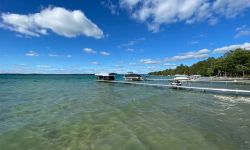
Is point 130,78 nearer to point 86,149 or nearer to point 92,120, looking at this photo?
point 92,120

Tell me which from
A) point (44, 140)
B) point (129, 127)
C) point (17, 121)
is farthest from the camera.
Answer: point (17, 121)

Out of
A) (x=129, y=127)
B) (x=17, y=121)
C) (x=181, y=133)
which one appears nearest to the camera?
(x=181, y=133)

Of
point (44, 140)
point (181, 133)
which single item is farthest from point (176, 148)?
point (44, 140)

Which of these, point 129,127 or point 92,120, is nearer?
point 129,127

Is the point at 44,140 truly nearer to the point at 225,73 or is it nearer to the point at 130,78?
the point at 130,78

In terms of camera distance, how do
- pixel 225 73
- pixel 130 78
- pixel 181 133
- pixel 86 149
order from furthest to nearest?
pixel 225 73, pixel 130 78, pixel 181 133, pixel 86 149

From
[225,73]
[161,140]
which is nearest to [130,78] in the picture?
[225,73]

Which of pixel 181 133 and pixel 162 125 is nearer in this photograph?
pixel 181 133

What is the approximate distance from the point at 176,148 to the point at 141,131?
2.15m

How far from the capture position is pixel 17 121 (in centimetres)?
981

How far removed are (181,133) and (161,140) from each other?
1.28m

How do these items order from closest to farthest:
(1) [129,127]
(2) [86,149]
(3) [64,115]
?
(2) [86,149]
(1) [129,127]
(3) [64,115]

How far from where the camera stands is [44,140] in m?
7.09

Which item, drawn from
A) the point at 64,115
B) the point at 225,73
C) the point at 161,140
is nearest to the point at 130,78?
the point at 225,73
